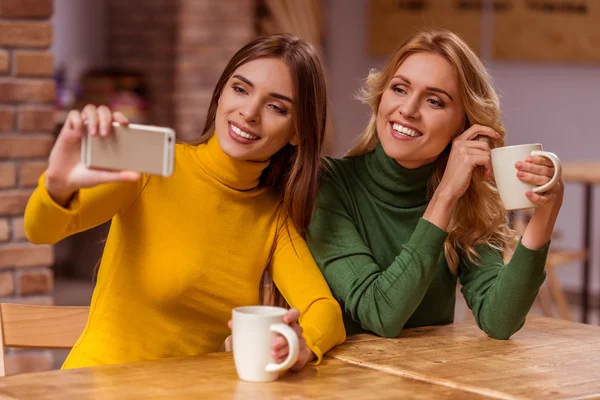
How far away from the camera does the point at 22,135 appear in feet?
8.59

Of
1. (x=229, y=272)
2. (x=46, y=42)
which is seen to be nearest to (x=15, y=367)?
(x=46, y=42)

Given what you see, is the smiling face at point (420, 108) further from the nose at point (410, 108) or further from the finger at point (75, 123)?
the finger at point (75, 123)

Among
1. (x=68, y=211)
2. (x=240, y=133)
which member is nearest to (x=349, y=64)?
(x=240, y=133)

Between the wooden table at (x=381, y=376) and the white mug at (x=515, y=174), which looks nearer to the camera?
the wooden table at (x=381, y=376)

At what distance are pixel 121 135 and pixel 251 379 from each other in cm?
40

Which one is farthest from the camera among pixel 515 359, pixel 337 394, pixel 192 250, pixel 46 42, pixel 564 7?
pixel 564 7

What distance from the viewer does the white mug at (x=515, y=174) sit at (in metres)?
1.53

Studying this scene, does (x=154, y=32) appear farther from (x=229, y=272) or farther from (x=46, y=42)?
(x=229, y=272)

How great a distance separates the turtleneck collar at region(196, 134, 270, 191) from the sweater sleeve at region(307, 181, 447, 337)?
154mm

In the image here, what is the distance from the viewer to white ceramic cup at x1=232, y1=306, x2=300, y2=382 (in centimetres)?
134

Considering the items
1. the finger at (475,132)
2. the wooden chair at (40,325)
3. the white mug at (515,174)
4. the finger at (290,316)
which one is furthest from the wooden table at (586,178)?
the finger at (290,316)

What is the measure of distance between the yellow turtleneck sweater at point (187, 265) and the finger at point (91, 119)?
29 centimetres

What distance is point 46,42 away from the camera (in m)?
2.62

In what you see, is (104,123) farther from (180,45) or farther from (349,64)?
(349,64)
